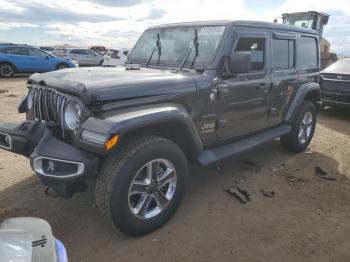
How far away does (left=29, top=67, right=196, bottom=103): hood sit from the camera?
9.49 ft

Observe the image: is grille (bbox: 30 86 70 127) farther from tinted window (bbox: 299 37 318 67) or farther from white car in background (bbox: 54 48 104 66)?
white car in background (bbox: 54 48 104 66)

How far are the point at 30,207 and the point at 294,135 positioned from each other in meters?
3.98

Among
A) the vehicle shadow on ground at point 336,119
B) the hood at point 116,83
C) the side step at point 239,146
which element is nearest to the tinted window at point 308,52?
the side step at point 239,146

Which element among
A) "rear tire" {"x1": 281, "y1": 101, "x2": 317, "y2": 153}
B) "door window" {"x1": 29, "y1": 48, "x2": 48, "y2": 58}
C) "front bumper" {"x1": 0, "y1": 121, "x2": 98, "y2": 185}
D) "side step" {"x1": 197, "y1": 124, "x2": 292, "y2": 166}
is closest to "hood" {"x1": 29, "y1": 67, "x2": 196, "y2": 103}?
"front bumper" {"x1": 0, "y1": 121, "x2": 98, "y2": 185}

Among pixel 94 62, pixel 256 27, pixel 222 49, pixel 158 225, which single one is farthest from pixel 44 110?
pixel 94 62

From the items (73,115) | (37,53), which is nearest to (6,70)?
(37,53)

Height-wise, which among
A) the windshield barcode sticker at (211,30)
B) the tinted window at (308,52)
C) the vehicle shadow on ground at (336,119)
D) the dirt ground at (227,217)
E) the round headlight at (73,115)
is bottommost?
the vehicle shadow on ground at (336,119)

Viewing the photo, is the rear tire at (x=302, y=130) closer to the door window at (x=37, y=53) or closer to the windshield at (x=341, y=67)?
the windshield at (x=341, y=67)

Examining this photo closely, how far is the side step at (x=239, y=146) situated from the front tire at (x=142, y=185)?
0.45 metres

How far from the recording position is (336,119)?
854cm

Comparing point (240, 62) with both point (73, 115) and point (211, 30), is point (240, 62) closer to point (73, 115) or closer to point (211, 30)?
point (211, 30)

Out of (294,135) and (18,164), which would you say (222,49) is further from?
(18,164)

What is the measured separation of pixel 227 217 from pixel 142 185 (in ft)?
3.48

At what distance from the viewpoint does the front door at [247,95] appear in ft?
13.1
